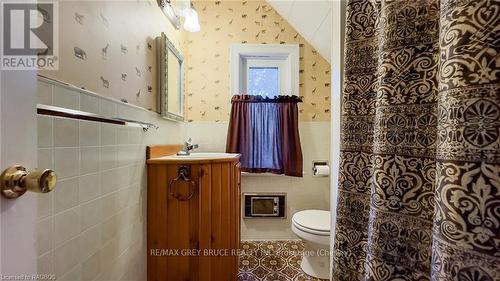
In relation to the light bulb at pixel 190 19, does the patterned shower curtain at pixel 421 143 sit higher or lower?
lower

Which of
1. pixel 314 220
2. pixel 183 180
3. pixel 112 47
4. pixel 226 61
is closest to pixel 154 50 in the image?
pixel 112 47

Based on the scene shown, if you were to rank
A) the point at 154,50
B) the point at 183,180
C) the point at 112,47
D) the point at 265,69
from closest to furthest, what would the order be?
the point at 112,47
the point at 183,180
the point at 154,50
the point at 265,69

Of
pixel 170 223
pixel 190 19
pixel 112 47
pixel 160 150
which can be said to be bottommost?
pixel 170 223

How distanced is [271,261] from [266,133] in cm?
116

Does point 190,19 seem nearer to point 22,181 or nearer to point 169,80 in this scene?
point 169,80

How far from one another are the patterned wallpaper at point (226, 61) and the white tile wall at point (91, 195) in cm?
106

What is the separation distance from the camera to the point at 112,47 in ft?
3.61

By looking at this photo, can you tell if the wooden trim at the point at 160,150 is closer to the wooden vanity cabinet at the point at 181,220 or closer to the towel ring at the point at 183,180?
the wooden vanity cabinet at the point at 181,220

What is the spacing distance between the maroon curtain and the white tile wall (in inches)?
41.9

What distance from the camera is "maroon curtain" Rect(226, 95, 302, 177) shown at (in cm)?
237

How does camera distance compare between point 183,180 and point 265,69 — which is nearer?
point 183,180

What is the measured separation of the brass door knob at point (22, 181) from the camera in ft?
1.33

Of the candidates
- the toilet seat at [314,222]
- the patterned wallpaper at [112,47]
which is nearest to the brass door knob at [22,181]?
the patterned wallpaper at [112,47]

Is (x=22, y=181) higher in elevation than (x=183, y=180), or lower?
higher
